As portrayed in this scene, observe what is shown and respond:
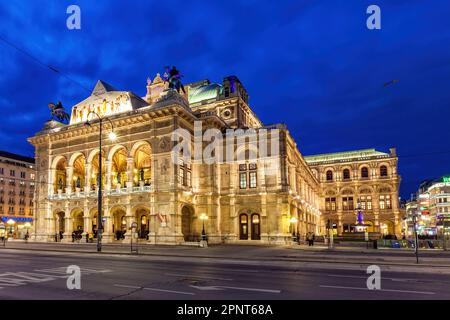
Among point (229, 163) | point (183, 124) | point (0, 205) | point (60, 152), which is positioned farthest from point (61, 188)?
point (0, 205)

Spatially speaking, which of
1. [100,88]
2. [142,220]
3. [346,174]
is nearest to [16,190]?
[100,88]

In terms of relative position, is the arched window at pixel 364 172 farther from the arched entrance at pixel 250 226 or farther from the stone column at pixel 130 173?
the stone column at pixel 130 173

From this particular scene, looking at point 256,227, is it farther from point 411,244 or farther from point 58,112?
point 58,112

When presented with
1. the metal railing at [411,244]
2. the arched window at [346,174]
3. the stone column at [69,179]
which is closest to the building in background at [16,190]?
the stone column at [69,179]

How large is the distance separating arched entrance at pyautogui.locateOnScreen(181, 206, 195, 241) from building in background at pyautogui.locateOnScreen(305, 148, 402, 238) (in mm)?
45633

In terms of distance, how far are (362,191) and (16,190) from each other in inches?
3452

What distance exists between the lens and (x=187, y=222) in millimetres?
46062

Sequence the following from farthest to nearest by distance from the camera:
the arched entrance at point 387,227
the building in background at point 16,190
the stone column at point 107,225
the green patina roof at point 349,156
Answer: the green patina roof at point 349,156, the building in background at point 16,190, the arched entrance at point 387,227, the stone column at point 107,225

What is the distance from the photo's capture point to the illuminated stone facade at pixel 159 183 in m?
42.0

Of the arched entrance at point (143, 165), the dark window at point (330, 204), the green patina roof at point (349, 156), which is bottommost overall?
the dark window at point (330, 204)

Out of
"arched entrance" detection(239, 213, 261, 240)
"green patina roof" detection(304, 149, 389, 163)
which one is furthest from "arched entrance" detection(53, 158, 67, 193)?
"green patina roof" detection(304, 149, 389, 163)

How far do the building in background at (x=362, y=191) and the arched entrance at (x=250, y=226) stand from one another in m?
41.5

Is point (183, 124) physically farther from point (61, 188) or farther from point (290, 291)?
point (290, 291)
